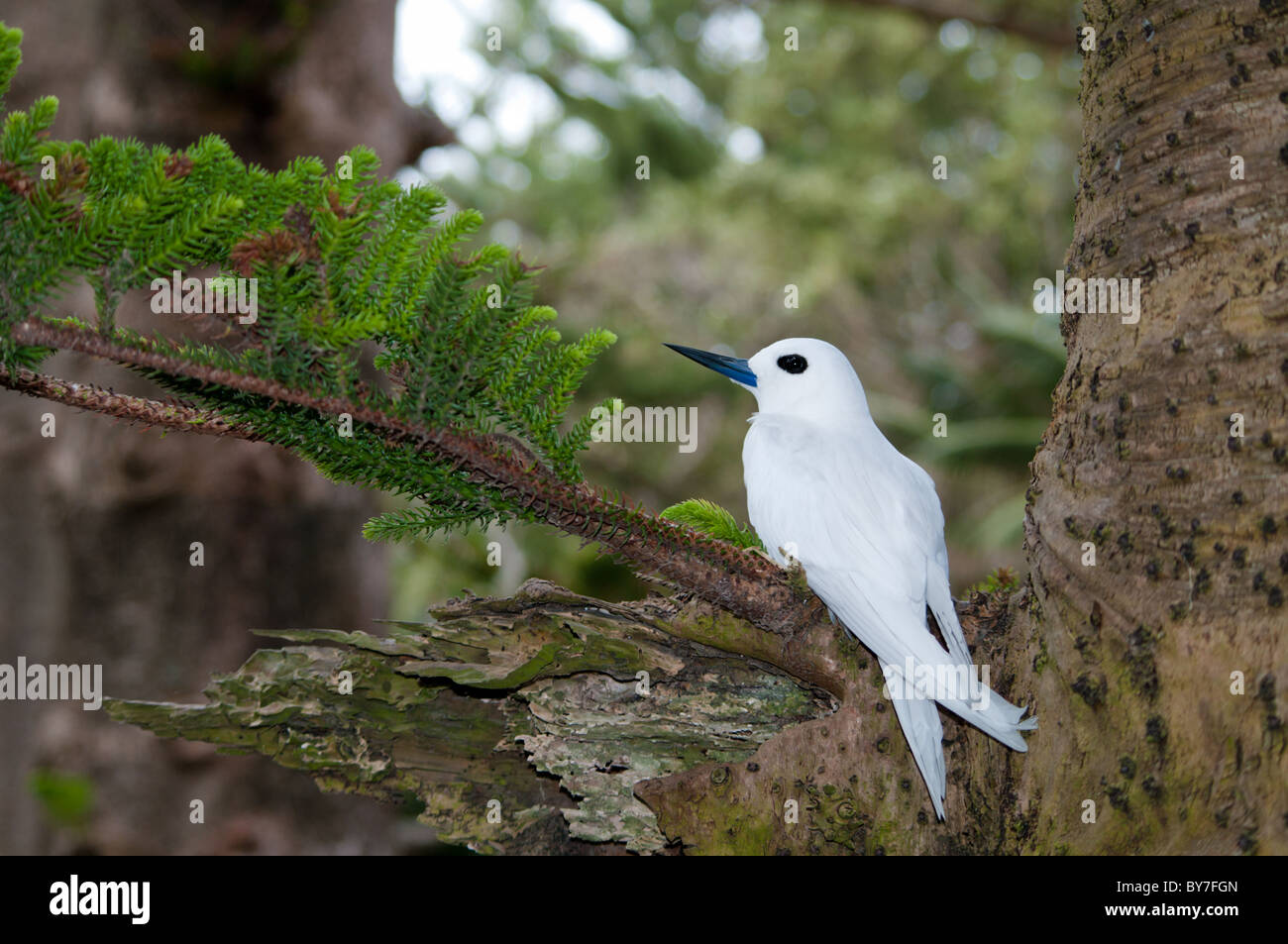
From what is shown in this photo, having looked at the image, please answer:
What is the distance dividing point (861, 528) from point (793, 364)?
0.43 m

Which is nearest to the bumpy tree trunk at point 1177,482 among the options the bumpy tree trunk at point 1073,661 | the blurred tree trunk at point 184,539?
the bumpy tree trunk at point 1073,661

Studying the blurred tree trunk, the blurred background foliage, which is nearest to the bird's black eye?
the blurred tree trunk

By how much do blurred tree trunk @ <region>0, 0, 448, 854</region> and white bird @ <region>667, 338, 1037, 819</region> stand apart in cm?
269

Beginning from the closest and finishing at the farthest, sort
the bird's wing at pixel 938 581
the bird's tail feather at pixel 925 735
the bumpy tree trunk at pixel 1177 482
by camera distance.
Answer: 1. the bumpy tree trunk at pixel 1177 482
2. the bird's tail feather at pixel 925 735
3. the bird's wing at pixel 938 581

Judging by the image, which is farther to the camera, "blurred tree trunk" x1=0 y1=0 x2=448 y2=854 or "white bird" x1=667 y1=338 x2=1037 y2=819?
"blurred tree trunk" x1=0 y1=0 x2=448 y2=854

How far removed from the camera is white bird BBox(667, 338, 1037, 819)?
1.60 meters

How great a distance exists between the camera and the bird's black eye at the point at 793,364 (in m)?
2.09

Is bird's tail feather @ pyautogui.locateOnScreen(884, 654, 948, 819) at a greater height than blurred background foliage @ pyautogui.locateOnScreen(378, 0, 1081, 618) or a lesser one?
lesser

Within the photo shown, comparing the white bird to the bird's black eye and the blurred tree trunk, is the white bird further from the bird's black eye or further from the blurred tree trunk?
the blurred tree trunk

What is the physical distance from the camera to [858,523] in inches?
72.3

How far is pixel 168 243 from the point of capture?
1294 mm

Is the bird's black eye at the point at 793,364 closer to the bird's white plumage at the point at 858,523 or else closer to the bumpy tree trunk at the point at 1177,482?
the bird's white plumage at the point at 858,523

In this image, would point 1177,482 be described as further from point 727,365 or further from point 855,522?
point 727,365

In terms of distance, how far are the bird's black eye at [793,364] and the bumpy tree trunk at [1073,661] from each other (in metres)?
0.53
